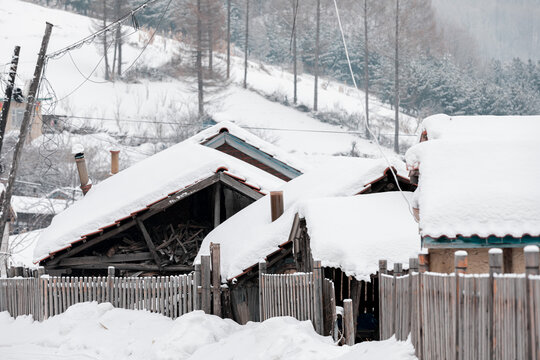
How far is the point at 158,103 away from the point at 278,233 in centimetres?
6558

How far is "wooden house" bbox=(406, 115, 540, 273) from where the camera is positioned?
27.0ft

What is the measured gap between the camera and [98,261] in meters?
18.3

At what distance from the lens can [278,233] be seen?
15.1 metres

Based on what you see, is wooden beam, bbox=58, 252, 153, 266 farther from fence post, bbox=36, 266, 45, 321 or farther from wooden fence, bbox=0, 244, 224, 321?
fence post, bbox=36, 266, 45, 321

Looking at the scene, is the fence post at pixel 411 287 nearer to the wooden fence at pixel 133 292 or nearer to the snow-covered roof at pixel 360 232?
the snow-covered roof at pixel 360 232

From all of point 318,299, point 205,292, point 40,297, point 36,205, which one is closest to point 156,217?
point 40,297

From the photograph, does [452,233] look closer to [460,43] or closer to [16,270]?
[16,270]

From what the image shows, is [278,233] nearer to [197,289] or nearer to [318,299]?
[197,289]

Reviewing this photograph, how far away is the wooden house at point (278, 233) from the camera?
14578 millimetres

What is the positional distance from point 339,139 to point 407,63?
1605cm

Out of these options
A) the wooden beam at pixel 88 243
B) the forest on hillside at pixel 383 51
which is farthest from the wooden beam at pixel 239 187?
the forest on hillside at pixel 383 51

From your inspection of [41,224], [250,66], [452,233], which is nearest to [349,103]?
[250,66]

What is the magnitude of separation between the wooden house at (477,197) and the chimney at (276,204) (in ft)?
20.2

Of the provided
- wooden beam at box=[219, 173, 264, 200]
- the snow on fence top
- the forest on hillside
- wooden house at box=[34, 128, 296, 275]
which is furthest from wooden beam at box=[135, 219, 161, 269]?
the forest on hillside
